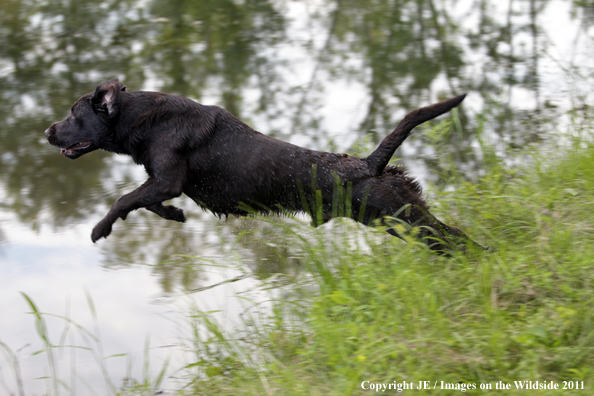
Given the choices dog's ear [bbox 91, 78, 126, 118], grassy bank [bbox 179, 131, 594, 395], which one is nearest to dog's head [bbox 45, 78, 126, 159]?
dog's ear [bbox 91, 78, 126, 118]

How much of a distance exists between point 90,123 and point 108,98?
23cm

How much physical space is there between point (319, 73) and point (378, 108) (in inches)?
47.9

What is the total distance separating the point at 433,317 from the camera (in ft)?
8.95

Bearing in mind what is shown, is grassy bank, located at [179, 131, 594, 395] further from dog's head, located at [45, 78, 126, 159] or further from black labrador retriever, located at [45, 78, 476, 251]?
dog's head, located at [45, 78, 126, 159]

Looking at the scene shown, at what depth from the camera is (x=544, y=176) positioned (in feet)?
13.4

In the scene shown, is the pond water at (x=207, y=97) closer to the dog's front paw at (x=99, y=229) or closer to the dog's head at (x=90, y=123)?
the dog's front paw at (x=99, y=229)

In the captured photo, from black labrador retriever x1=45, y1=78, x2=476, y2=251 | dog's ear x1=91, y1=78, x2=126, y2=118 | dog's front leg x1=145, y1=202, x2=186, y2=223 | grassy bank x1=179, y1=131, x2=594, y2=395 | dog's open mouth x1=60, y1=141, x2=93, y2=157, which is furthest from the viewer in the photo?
dog's front leg x1=145, y1=202, x2=186, y2=223

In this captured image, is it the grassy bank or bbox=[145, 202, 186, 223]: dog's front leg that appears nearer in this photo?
the grassy bank

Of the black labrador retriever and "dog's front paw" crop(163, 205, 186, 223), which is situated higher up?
the black labrador retriever

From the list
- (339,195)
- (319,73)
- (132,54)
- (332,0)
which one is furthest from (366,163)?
(332,0)

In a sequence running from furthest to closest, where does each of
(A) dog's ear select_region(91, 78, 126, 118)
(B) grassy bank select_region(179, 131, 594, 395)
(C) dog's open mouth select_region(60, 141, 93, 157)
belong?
1. (C) dog's open mouth select_region(60, 141, 93, 157)
2. (A) dog's ear select_region(91, 78, 126, 118)
3. (B) grassy bank select_region(179, 131, 594, 395)

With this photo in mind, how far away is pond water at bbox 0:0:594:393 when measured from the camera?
3.71m

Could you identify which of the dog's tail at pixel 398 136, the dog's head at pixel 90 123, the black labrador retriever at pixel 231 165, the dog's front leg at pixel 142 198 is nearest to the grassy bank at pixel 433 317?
the black labrador retriever at pixel 231 165

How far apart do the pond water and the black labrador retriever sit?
1.39ft
